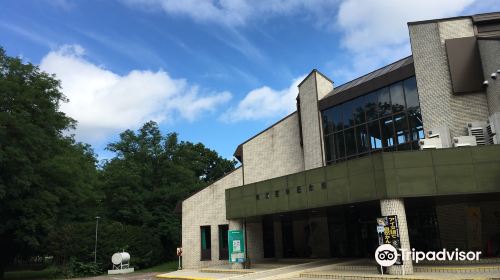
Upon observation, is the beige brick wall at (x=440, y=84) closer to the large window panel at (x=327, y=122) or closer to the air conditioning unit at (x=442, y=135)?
the air conditioning unit at (x=442, y=135)

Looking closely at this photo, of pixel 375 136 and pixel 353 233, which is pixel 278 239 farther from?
pixel 375 136

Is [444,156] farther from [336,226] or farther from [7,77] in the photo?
[7,77]

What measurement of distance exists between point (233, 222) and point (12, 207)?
52.8ft

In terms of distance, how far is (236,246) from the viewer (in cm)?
2397

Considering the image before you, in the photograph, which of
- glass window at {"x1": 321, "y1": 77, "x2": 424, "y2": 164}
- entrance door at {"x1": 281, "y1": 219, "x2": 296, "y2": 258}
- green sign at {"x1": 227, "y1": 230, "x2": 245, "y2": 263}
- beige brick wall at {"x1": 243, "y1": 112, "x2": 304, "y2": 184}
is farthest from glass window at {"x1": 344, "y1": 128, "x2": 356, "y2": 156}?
green sign at {"x1": 227, "y1": 230, "x2": 245, "y2": 263}

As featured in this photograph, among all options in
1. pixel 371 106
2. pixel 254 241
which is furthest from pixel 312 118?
pixel 254 241

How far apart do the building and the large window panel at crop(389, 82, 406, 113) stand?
0.06 m

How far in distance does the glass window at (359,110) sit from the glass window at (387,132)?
1.40 m

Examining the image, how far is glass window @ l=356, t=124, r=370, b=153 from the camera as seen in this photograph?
22875mm

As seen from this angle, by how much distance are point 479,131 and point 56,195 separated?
94.7ft

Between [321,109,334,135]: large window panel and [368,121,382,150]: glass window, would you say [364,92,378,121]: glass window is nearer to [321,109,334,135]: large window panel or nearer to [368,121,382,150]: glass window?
[368,121,382,150]: glass window

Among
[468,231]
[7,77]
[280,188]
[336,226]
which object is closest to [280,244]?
[336,226]

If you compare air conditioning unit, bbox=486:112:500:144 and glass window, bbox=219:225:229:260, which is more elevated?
air conditioning unit, bbox=486:112:500:144

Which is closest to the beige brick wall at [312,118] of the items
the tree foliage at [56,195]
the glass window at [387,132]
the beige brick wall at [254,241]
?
the glass window at [387,132]
